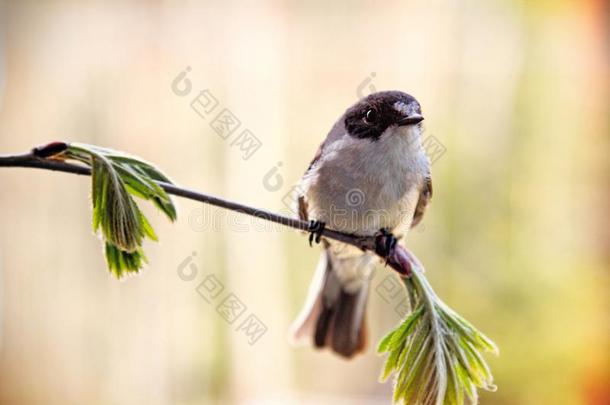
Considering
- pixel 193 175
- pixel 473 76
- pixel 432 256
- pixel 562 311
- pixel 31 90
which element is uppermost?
pixel 473 76

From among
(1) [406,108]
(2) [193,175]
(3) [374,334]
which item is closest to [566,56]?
(3) [374,334]

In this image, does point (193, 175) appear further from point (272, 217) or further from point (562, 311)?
point (272, 217)

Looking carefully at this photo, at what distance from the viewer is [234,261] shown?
2654 millimetres

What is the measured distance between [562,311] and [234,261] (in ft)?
4.60

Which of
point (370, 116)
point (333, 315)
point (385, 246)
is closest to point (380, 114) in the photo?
point (370, 116)

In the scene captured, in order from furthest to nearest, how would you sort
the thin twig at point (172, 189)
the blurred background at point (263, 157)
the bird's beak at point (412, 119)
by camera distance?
the blurred background at point (263, 157)
the bird's beak at point (412, 119)
the thin twig at point (172, 189)

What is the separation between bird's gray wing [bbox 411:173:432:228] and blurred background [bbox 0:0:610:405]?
152cm

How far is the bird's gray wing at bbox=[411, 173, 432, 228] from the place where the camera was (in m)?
0.97

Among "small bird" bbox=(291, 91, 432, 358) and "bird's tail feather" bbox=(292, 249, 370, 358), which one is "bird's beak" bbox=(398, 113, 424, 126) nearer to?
"small bird" bbox=(291, 91, 432, 358)

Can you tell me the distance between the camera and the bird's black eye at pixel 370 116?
A: 799 mm

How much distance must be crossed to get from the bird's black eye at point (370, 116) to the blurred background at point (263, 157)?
1709 millimetres

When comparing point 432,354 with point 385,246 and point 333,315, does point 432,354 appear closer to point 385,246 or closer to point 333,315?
point 385,246
